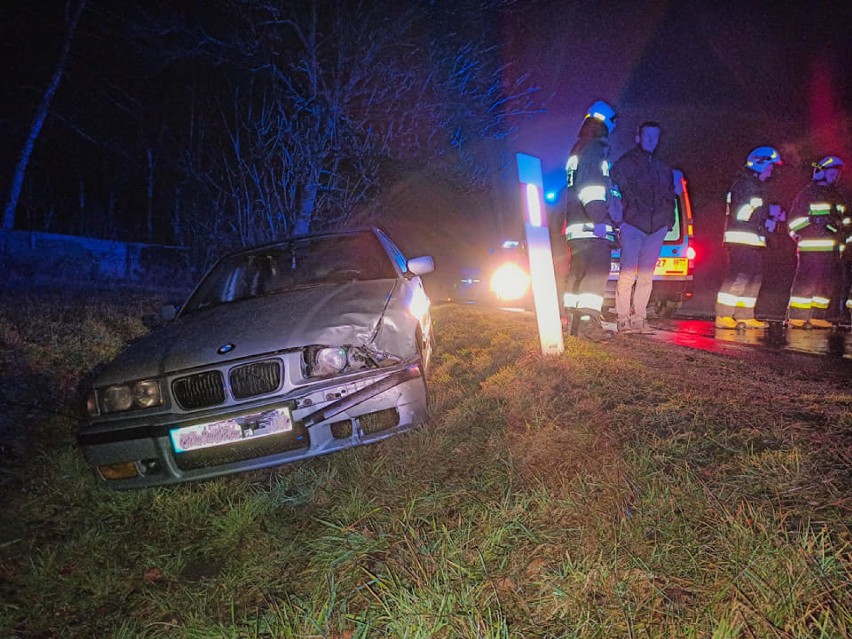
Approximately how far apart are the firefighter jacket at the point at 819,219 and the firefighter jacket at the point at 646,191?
262cm

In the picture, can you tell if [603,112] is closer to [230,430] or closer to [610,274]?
[610,274]

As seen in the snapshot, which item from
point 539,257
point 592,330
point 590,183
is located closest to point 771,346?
point 592,330

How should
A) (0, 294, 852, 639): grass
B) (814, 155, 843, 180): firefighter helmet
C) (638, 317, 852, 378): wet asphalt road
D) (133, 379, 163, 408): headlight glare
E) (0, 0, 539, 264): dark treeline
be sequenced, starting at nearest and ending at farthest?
(0, 294, 852, 639): grass < (133, 379, 163, 408): headlight glare < (638, 317, 852, 378): wet asphalt road < (814, 155, 843, 180): firefighter helmet < (0, 0, 539, 264): dark treeline

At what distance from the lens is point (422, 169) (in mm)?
11836

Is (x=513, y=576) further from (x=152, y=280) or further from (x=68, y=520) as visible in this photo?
(x=152, y=280)

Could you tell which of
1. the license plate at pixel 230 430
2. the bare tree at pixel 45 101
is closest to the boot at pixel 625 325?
the license plate at pixel 230 430

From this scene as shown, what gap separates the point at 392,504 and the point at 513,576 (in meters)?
0.71

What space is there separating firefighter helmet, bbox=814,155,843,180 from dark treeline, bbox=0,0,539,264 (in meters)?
6.41

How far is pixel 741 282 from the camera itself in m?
6.01

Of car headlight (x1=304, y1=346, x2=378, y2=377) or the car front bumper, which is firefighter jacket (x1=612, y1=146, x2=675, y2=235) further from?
the car front bumper

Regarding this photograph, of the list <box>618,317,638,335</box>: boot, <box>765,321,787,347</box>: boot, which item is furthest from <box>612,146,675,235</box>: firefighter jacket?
<box>765,321,787,347</box>: boot

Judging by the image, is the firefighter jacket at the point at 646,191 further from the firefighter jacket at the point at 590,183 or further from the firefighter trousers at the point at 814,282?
the firefighter trousers at the point at 814,282

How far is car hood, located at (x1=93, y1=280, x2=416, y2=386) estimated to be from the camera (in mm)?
2539

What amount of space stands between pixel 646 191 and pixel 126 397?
17.0 feet
